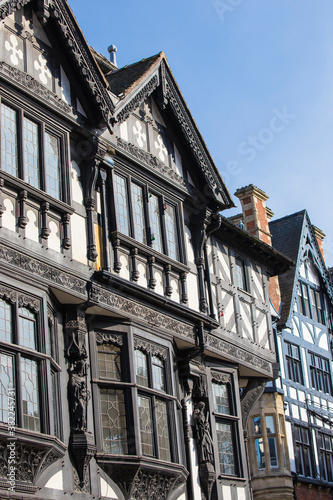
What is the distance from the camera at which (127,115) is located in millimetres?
17641

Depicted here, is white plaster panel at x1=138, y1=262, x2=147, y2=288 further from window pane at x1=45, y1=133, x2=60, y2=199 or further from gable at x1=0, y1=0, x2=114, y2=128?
gable at x1=0, y1=0, x2=114, y2=128

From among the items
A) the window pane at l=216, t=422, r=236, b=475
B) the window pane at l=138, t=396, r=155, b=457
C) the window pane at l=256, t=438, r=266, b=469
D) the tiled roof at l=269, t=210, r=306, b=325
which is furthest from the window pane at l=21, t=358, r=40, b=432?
the tiled roof at l=269, t=210, r=306, b=325

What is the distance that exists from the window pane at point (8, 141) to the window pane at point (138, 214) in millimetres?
3388

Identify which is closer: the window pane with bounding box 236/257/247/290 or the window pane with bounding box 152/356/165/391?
the window pane with bounding box 152/356/165/391

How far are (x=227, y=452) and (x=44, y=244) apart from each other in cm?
687

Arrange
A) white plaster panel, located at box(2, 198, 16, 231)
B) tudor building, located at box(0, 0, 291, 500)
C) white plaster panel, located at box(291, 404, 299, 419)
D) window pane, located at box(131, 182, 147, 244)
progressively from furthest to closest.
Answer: white plaster panel, located at box(291, 404, 299, 419), window pane, located at box(131, 182, 147, 244), white plaster panel, located at box(2, 198, 16, 231), tudor building, located at box(0, 0, 291, 500)

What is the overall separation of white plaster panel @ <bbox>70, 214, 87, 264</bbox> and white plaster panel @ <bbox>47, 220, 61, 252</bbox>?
0.42 meters

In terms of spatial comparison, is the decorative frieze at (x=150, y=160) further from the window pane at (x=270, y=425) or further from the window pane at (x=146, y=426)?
the window pane at (x=270, y=425)

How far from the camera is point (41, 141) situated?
15.3 metres

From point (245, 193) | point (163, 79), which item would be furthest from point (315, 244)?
point (163, 79)

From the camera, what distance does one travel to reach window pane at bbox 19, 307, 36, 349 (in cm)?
1369

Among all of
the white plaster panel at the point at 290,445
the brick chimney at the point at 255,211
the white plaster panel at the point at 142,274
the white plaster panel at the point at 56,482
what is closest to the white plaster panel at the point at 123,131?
the white plaster panel at the point at 142,274

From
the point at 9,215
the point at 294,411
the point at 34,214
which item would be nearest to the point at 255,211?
the point at 294,411

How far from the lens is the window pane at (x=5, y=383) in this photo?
1273 centimetres
